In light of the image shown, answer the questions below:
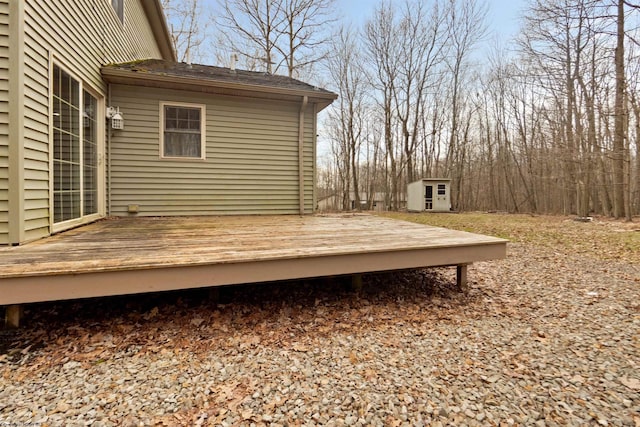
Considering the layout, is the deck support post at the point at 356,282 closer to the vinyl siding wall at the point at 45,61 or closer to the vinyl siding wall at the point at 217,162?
the vinyl siding wall at the point at 217,162

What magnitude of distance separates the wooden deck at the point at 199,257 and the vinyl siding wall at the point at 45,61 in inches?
18.1

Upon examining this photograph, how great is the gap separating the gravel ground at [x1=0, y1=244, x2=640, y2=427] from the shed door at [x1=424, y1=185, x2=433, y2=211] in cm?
1239

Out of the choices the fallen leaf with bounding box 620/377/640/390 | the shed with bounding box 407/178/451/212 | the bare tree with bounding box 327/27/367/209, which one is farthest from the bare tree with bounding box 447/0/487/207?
the fallen leaf with bounding box 620/377/640/390

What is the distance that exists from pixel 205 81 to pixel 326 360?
4932 mm

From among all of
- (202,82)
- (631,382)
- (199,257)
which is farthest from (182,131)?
(631,382)

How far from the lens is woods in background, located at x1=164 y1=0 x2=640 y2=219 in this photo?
11398mm

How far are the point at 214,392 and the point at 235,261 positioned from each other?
91 centimetres

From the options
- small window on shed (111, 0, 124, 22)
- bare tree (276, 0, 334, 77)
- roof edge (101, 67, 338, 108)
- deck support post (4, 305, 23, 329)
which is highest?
bare tree (276, 0, 334, 77)

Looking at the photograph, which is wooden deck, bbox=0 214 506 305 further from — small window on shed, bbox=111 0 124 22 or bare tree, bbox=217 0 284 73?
bare tree, bbox=217 0 284 73

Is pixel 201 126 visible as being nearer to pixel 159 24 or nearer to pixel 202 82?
pixel 202 82

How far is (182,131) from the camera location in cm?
566

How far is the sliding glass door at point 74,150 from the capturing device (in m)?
3.58

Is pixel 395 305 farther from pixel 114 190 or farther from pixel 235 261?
pixel 114 190

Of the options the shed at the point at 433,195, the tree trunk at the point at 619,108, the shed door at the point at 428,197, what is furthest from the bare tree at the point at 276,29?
the tree trunk at the point at 619,108
